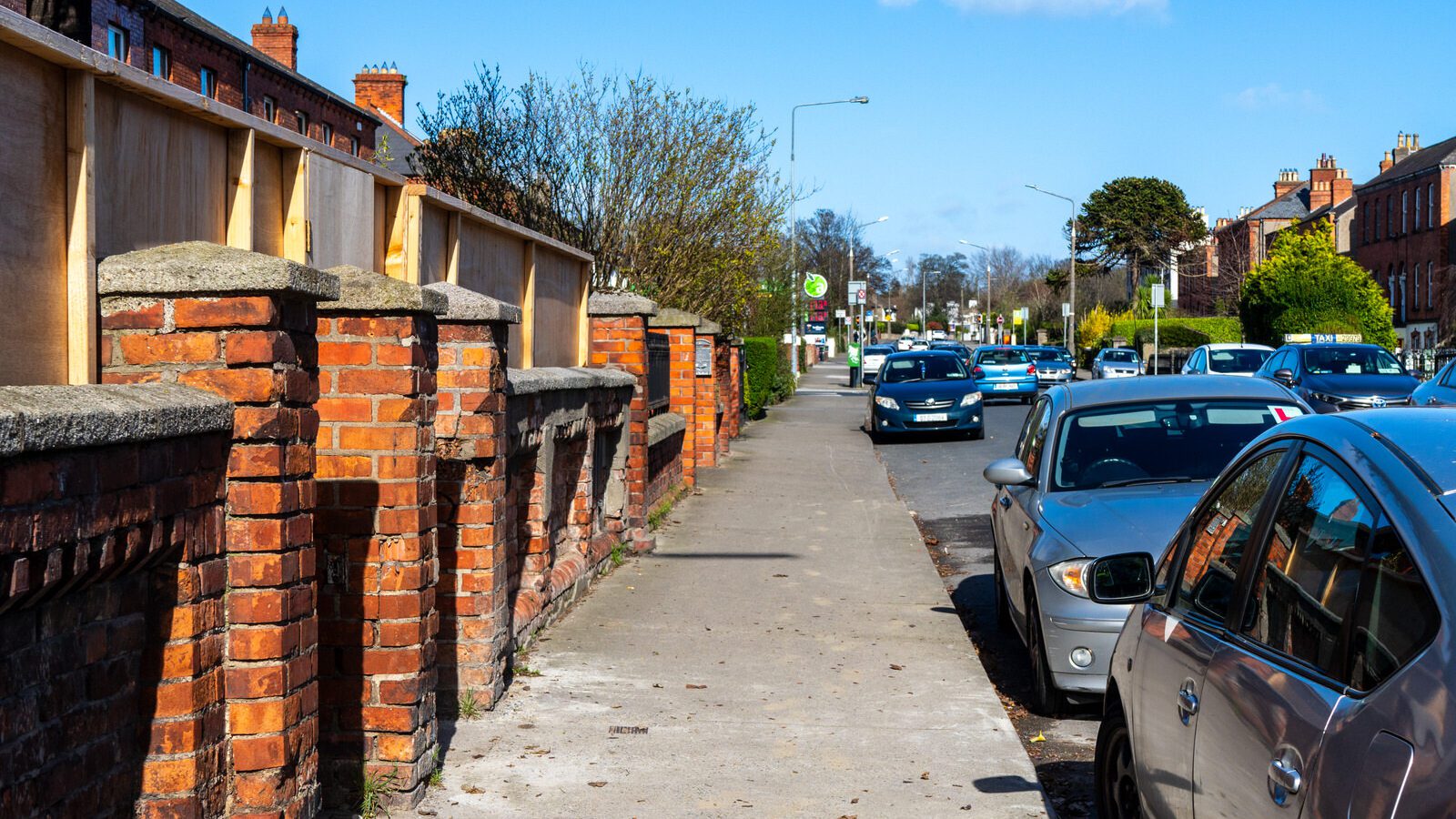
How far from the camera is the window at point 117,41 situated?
26484mm

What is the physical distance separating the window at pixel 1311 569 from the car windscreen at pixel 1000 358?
3156cm

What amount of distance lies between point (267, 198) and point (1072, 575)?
3.75 m

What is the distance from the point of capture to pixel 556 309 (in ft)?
33.4

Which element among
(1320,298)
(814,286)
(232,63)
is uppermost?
(232,63)

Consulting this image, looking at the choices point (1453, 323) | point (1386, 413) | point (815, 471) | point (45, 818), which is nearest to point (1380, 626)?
point (1386, 413)

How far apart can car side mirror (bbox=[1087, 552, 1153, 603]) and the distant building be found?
52118 millimetres

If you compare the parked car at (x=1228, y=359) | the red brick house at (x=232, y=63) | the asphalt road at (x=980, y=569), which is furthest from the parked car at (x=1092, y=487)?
the parked car at (x=1228, y=359)

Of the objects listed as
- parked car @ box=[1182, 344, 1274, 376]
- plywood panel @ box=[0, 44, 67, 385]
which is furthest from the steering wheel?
parked car @ box=[1182, 344, 1274, 376]

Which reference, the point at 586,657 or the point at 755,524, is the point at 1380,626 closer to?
the point at 586,657

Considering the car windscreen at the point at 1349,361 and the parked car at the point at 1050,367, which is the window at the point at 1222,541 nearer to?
the car windscreen at the point at 1349,361

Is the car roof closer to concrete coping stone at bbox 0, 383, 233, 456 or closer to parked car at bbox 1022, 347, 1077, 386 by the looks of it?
concrete coping stone at bbox 0, 383, 233, 456

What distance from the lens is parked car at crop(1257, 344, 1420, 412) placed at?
2019cm

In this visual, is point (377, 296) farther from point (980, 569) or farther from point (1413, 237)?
point (1413, 237)

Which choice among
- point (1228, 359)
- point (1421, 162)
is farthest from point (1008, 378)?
point (1421, 162)
